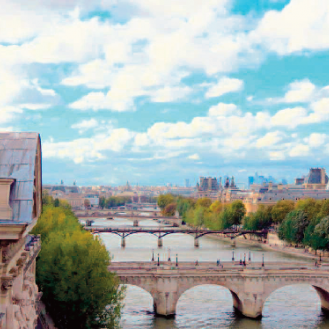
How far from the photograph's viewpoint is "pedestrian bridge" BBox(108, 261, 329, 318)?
1374 inches

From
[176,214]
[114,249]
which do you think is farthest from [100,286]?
[176,214]

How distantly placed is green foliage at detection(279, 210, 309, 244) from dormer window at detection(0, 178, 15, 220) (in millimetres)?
66821

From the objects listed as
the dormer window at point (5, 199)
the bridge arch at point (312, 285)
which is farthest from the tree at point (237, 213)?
the dormer window at point (5, 199)

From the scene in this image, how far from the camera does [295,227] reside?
72.9 m

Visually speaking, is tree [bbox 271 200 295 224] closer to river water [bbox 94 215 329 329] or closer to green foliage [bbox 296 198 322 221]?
green foliage [bbox 296 198 322 221]

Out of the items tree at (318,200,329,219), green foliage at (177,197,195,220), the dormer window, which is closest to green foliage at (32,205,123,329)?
the dormer window

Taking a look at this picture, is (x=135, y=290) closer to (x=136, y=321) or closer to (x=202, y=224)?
(x=136, y=321)

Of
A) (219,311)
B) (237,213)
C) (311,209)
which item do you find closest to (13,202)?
(219,311)

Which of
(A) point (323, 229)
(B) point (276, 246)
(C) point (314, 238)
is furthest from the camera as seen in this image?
(B) point (276, 246)

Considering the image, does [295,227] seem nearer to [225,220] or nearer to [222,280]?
[225,220]

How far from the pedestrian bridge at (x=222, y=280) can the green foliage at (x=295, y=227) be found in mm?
35802

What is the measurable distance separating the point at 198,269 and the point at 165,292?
2.53 m

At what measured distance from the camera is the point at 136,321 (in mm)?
33625

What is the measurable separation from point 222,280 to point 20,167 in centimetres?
2861
